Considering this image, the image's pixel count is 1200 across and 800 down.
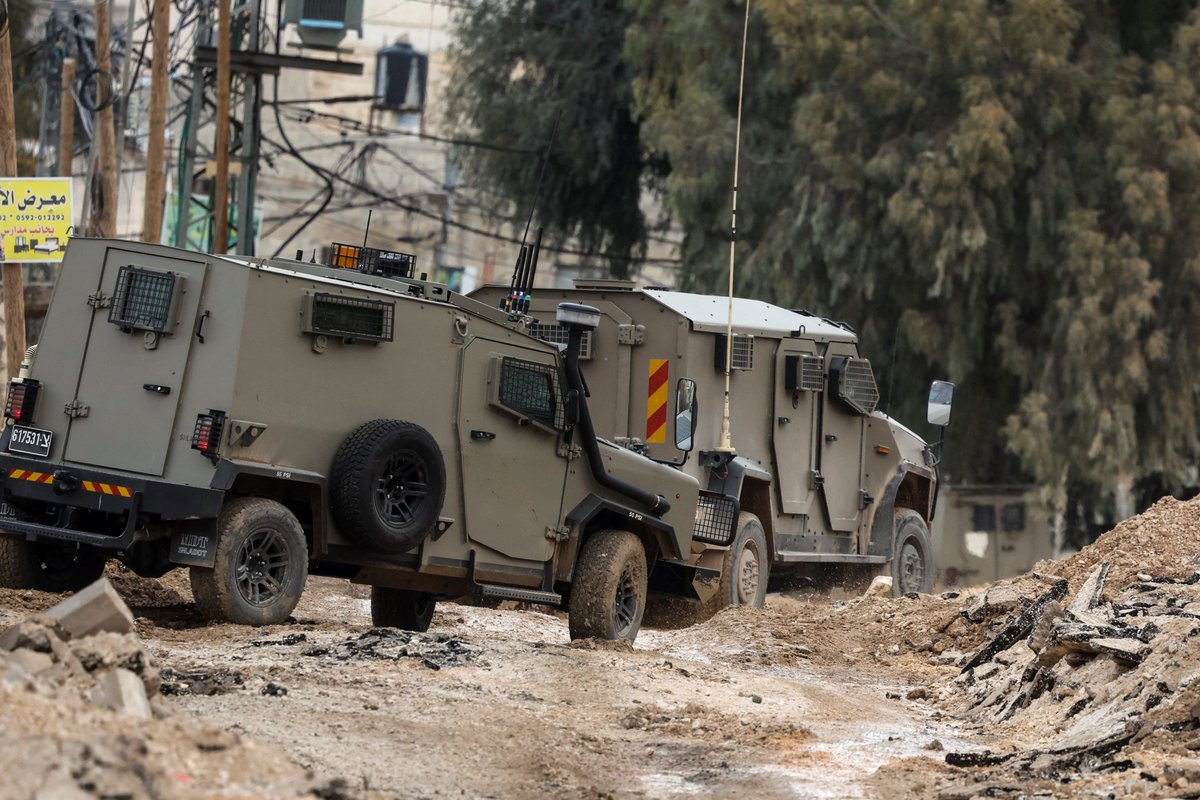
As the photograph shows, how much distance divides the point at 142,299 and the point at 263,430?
100 cm

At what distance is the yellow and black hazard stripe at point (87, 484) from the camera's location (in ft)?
34.0

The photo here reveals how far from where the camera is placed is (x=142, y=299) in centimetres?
1070

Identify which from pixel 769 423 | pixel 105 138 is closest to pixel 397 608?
pixel 769 423

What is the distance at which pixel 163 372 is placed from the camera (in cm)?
1056

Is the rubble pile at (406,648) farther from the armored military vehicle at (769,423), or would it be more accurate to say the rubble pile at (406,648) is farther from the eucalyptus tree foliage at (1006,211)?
the eucalyptus tree foliage at (1006,211)

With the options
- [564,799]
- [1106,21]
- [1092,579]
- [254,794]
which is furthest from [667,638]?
[1106,21]

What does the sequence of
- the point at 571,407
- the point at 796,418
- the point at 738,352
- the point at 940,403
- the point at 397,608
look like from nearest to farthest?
1. the point at 571,407
2. the point at 397,608
3. the point at 738,352
4. the point at 940,403
5. the point at 796,418

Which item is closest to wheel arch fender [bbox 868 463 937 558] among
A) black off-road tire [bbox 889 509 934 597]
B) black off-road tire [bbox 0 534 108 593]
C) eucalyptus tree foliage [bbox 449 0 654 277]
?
black off-road tire [bbox 889 509 934 597]

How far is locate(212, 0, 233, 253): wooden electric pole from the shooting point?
2511cm

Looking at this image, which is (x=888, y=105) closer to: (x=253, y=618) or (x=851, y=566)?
(x=851, y=566)

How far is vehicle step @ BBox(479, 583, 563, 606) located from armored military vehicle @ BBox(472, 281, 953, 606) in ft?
7.38

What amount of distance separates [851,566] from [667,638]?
4262 millimetres

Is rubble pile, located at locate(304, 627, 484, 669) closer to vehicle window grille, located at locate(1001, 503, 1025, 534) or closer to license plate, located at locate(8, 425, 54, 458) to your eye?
license plate, located at locate(8, 425, 54, 458)

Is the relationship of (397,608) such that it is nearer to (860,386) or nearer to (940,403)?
(940,403)
